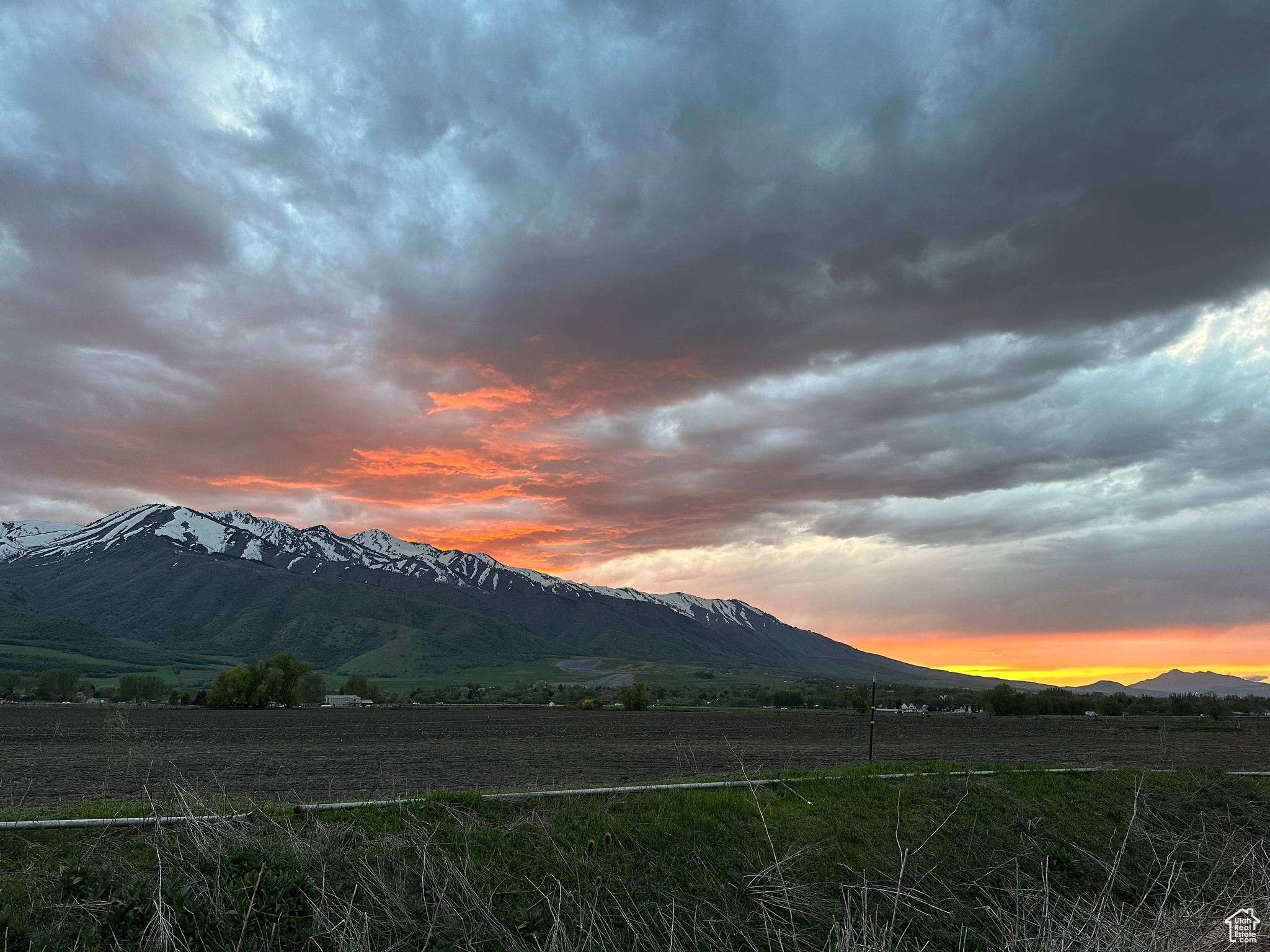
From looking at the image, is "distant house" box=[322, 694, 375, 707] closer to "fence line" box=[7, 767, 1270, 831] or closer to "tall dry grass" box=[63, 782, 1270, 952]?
"fence line" box=[7, 767, 1270, 831]

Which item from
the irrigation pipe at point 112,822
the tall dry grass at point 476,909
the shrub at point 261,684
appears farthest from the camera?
the shrub at point 261,684

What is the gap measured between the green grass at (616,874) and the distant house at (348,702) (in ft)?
499

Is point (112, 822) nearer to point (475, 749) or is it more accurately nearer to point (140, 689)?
point (475, 749)

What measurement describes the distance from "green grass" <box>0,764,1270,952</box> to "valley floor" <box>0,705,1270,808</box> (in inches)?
99.3

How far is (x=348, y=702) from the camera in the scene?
170 meters

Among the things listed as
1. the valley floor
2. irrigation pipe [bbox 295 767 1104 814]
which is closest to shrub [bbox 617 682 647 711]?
the valley floor

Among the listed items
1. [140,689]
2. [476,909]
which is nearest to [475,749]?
[476,909]

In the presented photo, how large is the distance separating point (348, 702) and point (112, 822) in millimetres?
172090

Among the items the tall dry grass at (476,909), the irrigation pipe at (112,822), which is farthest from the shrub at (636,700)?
the irrigation pipe at (112,822)

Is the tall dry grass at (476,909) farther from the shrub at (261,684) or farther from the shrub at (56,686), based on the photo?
the shrub at (56,686)

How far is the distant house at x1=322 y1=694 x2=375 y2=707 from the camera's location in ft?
518

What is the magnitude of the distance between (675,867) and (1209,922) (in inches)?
340

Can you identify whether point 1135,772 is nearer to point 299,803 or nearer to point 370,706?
point 299,803

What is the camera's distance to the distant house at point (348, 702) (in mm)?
158000
